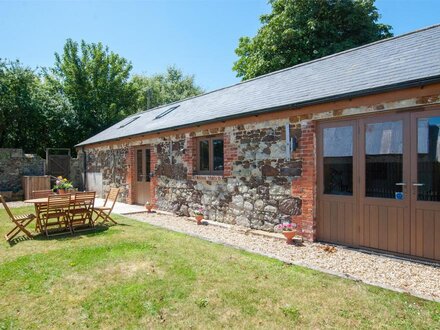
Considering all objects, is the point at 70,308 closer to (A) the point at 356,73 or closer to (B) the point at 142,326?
(B) the point at 142,326

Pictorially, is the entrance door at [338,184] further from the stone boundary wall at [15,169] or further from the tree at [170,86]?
the tree at [170,86]

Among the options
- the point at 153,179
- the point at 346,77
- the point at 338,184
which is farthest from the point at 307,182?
the point at 153,179

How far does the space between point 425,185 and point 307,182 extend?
2.02 meters

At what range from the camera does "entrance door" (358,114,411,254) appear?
496 cm

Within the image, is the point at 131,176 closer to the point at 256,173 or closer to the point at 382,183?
the point at 256,173

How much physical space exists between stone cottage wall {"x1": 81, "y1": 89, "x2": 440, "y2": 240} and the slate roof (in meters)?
0.26

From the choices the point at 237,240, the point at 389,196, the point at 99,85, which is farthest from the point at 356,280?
the point at 99,85

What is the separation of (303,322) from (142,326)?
1.65 metres

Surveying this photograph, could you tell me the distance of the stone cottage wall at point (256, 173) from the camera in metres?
6.06

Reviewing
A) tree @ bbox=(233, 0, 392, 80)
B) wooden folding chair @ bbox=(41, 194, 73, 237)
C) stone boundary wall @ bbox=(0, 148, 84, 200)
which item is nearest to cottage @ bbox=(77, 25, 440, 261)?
wooden folding chair @ bbox=(41, 194, 73, 237)

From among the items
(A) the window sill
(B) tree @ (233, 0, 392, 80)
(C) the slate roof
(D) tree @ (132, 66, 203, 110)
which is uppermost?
(D) tree @ (132, 66, 203, 110)

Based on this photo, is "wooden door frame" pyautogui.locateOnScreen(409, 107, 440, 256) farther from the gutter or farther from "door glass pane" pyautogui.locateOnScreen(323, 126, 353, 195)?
"door glass pane" pyautogui.locateOnScreen(323, 126, 353, 195)

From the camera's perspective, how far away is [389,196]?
203 inches

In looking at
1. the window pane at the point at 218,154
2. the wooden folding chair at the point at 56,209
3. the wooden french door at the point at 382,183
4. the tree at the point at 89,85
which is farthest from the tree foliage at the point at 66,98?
the wooden french door at the point at 382,183
